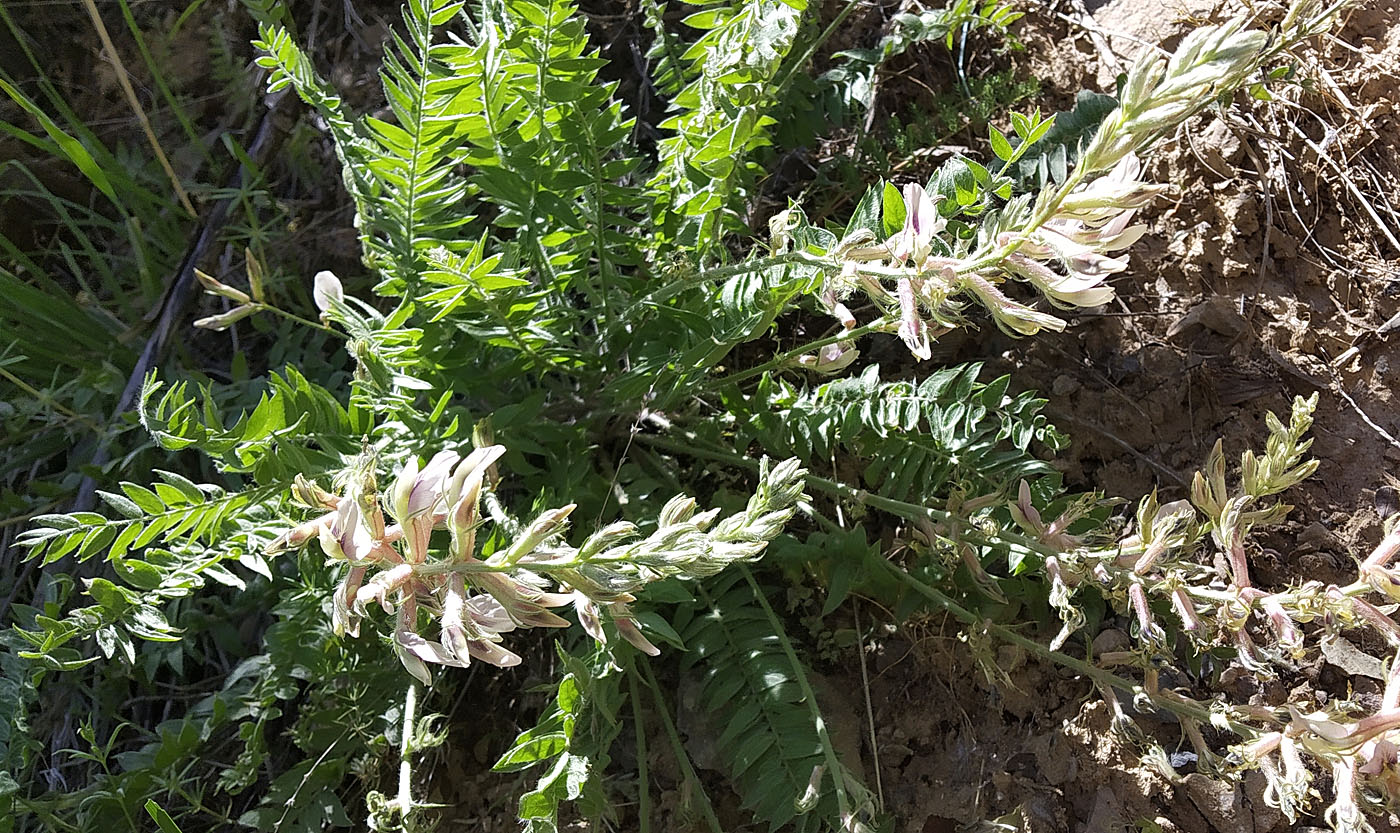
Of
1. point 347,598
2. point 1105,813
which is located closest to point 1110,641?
point 1105,813

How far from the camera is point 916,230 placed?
47.9 inches

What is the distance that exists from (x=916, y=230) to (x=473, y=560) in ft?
2.15

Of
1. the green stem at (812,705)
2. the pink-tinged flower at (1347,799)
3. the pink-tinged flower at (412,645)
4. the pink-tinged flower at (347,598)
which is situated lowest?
the green stem at (812,705)

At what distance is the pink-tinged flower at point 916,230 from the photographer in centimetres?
119

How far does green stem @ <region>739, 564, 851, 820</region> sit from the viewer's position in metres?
1.51

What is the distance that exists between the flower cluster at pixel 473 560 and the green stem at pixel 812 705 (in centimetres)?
58

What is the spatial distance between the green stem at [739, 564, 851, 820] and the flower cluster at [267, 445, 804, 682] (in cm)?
58

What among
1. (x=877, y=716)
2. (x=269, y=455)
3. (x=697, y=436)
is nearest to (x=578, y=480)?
(x=697, y=436)

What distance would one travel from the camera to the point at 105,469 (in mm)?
2125

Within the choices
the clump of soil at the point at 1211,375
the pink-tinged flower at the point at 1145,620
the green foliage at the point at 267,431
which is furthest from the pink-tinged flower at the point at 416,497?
the clump of soil at the point at 1211,375

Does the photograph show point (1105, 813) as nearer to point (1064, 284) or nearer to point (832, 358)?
point (832, 358)

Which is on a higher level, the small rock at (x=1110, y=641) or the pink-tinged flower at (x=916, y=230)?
the pink-tinged flower at (x=916, y=230)

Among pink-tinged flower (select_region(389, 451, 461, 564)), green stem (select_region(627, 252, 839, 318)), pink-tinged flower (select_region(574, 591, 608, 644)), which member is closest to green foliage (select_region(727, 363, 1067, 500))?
green stem (select_region(627, 252, 839, 318))

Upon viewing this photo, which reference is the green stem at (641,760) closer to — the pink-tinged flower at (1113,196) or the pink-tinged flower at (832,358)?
the pink-tinged flower at (832,358)
